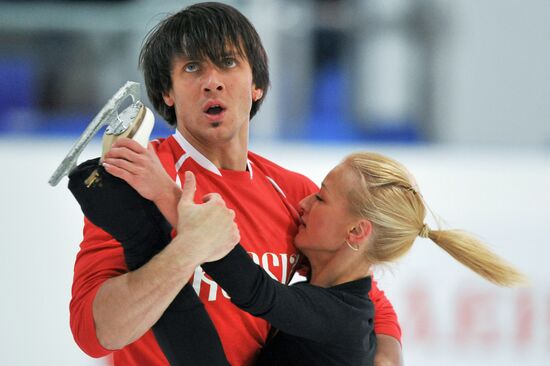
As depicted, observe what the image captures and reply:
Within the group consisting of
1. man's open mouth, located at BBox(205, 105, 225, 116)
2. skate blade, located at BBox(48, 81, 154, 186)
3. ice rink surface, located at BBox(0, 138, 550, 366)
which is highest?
skate blade, located at BBox(48, 81, 154, 186)


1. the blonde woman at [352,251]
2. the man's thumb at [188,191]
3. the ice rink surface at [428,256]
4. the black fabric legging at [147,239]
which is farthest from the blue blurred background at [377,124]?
the man's thumb at [188,191]

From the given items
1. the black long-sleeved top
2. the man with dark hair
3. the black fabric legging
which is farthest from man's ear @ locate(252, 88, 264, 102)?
the black fabric legging

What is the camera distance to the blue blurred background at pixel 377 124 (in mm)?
4098

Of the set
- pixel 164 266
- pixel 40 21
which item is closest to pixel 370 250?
pixel 164 266

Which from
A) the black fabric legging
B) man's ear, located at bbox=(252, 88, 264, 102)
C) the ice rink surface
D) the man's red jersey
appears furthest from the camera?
the ice rink surface

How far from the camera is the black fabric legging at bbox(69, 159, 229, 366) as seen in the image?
77.4 inches

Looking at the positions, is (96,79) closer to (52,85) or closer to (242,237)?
(52,85)

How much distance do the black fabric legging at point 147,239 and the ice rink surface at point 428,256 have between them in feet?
6.52

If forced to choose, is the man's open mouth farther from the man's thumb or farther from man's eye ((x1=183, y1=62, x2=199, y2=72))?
the man's thumb

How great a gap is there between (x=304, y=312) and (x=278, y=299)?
95 mm

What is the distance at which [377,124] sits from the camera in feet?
16.4

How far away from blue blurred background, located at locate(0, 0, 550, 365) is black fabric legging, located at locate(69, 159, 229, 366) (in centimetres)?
203

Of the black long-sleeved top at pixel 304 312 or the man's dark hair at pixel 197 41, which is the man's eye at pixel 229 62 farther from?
the black long-sleeved top at pixel 304 312

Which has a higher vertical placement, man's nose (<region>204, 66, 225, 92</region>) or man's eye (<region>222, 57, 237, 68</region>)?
man's eye (<region>222, 57, 237, 68</region>)
